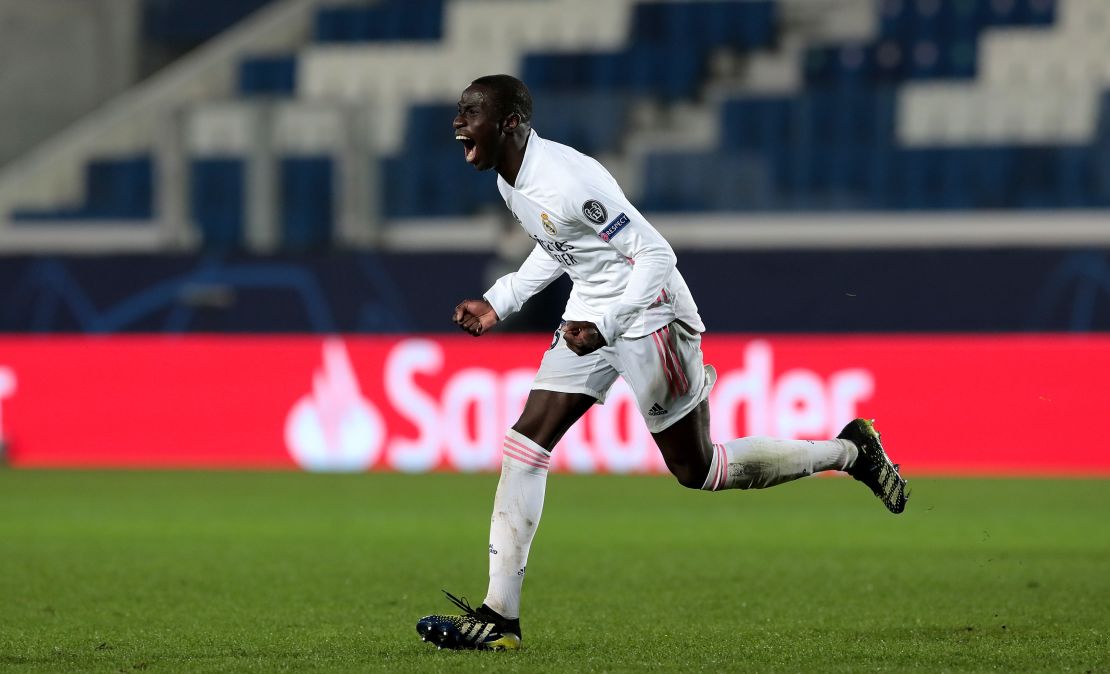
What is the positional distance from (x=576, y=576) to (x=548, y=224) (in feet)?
9.36

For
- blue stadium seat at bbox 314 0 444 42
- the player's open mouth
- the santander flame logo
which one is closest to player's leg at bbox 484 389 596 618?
the player's open mouth

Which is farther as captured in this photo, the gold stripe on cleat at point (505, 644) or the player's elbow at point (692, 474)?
the player's elbow at point (692, 474)

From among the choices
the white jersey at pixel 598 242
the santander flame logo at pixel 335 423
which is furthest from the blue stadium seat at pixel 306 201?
the white jersey at pixel 598 242

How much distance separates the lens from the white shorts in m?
5.66

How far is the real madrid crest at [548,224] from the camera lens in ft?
18.1

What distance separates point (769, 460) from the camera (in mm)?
6039

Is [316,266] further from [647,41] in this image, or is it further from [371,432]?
[647,41]

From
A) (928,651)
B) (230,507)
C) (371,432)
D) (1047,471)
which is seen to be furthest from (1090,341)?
(928,651)

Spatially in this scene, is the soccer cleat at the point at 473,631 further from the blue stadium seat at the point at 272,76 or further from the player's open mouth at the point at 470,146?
the blue stadium seat at the point at 272,76

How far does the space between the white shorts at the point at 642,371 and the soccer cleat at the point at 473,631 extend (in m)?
0.75

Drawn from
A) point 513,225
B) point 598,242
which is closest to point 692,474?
point 598,242

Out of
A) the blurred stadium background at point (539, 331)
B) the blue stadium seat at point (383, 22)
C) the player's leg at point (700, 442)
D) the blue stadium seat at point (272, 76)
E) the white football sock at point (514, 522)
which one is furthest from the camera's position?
the blue stadium seat at point (272, 76)

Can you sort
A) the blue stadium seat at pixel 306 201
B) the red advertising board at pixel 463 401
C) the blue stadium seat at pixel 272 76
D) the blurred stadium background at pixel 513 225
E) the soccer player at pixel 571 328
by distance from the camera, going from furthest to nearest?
the blue stadium seat at pixel 272 76
the blue stadium seat at pixel 306 201
the blurred stadium background at pixel 513 225
the red advertising board at pixel 463 401
the soccer player at pixel 571 328

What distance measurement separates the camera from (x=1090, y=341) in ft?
45.2
